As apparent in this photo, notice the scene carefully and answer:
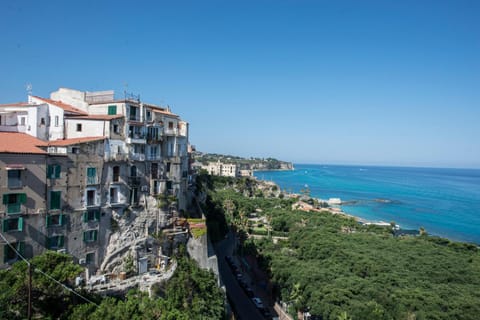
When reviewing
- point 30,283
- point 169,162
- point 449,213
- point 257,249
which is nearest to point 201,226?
point 169,162

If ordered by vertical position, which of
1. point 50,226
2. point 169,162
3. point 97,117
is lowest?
point 50,226

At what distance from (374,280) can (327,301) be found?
9.24 m

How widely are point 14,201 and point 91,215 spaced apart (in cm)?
536

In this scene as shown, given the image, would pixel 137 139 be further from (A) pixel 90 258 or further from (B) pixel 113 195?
(A) pixel 90 258

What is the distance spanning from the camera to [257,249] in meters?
53.0

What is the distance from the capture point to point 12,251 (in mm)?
21266

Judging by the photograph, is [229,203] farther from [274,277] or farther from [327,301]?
[327,301]

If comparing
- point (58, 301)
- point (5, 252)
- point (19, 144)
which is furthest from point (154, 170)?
point (58, 301)

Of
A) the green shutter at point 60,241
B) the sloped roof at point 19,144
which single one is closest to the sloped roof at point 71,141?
the sloped roof at point 19,144

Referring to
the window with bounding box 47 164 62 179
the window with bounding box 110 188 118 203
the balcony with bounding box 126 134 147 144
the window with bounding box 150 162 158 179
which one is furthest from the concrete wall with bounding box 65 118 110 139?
the window with bounding box 150 162 158 179

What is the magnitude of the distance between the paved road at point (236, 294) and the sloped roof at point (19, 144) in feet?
86.1

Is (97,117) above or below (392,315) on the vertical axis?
above

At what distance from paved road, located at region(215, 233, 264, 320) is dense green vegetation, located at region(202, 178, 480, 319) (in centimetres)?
376

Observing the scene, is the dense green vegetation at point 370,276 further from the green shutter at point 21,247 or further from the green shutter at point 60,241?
the green shutter at point 21,247
